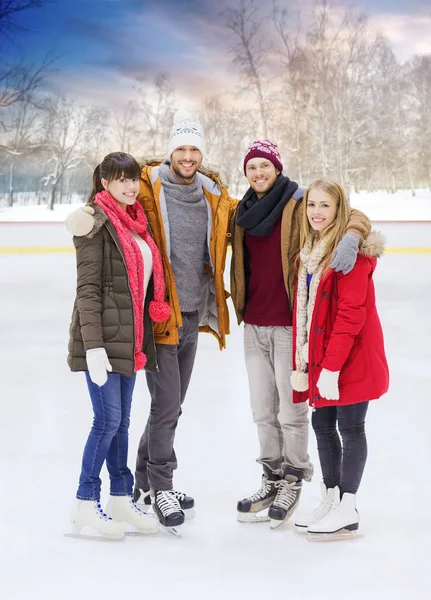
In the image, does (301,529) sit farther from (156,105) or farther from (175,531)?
(156,105)

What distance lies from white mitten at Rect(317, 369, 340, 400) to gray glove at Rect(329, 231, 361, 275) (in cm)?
30

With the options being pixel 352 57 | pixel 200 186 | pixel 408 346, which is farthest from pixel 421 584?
pixel 352 57

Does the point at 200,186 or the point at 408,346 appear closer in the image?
the point at 200,186

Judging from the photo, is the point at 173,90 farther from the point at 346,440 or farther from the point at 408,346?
the point at 346,440

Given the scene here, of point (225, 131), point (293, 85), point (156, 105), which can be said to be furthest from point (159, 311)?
point (293, 85)

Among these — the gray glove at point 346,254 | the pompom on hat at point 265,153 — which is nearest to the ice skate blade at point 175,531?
the gray glove at point 346,254

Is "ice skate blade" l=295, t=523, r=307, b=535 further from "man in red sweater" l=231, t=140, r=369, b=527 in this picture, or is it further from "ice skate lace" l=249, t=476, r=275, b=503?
"ice skate lace" l=249, t=476, r=275, b=503

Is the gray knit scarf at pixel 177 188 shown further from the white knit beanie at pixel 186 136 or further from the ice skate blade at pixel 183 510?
the ice skate blade at pixel 183 510

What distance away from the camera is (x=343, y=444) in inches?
93.0

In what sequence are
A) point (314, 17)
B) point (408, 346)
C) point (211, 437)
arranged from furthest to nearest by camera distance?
1. point (314, 17)
2. point (408, 346)
3. point (211, 437)

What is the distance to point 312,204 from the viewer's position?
2.34 meters

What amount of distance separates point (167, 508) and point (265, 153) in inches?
46.6

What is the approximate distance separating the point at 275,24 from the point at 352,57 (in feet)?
5.08

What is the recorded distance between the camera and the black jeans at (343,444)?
234 cm
